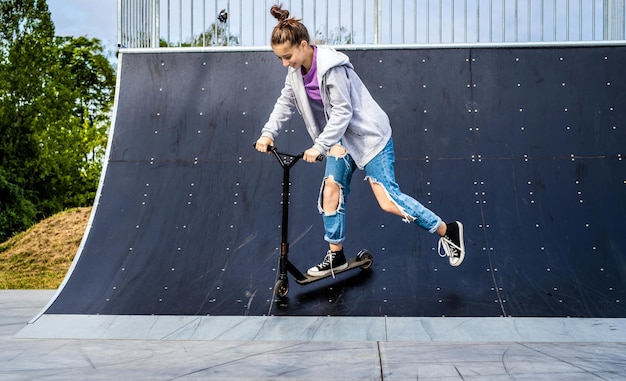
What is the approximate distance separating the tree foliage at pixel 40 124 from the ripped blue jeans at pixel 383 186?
22174 mm

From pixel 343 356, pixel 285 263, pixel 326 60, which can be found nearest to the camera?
pixel 343 356

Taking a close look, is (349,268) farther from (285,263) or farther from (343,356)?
(343,356)

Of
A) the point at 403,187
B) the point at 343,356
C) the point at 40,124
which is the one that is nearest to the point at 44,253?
the point at 403,187

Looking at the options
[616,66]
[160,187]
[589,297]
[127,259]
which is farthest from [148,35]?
[589,297]

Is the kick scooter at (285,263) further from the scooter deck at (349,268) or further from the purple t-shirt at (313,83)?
the purple t-shirt at (313,83)

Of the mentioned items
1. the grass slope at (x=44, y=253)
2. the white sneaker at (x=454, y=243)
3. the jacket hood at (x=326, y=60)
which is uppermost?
the jacket hood at (x=326, y=60)

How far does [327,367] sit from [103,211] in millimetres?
2809

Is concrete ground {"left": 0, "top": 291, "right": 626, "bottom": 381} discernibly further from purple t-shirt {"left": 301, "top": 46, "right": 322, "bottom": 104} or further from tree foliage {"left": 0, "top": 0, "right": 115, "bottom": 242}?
tree foliage {"left": 0, "top": 0, "right": 115, "bottom": 242}

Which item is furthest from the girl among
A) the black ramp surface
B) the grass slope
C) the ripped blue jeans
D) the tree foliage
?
the tree foliage

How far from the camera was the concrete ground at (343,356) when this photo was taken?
383 centimetres

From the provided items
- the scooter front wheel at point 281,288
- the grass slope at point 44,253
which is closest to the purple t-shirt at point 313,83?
the scooter front wheel at point 281,288

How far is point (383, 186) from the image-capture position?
5.32 m

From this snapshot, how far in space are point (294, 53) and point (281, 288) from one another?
1.49 meters

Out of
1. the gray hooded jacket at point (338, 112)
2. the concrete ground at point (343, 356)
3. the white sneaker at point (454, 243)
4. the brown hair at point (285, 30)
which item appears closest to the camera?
the concrete ground at point (343, 356)
